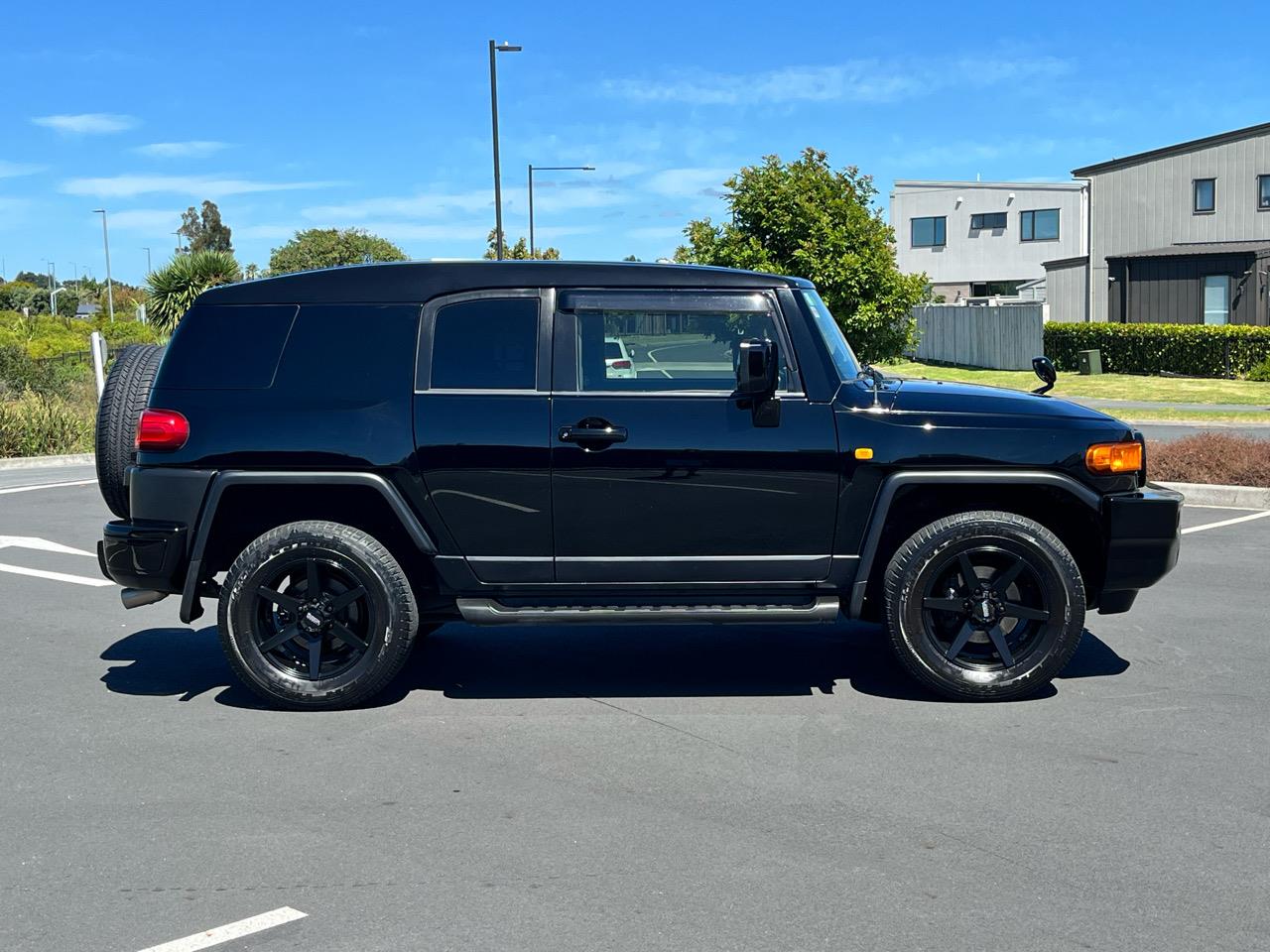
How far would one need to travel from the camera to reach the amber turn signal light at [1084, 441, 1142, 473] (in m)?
6.16

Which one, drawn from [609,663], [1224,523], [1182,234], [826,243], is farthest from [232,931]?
[1182,234]

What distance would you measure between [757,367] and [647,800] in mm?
1913

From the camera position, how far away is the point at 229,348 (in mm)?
6270

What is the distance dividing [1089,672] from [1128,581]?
732 millimetres

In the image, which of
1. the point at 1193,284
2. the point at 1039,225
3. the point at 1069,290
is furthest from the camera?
the point at 1039,225

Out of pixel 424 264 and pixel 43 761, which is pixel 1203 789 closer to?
pixel 424 264

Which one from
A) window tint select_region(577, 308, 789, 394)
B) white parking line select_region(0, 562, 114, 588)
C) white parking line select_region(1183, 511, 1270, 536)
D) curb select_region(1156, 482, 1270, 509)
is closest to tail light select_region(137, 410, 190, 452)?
window tint select_region(577, 308, 789, 394)

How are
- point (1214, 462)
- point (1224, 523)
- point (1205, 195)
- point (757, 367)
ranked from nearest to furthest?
point (757, 367)
point (1224, 523)
point (1214, 462)
point (1205, 195)

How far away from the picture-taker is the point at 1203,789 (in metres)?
5.00

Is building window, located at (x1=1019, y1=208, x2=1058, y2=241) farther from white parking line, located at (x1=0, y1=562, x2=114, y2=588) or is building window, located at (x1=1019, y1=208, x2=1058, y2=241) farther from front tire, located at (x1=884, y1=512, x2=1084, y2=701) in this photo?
front tire, located at (x1=884, y1=512, x2=1084, y2=701)

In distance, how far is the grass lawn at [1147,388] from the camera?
28.6 metres

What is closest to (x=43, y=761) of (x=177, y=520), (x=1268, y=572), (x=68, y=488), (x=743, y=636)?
(x=177, y=520)

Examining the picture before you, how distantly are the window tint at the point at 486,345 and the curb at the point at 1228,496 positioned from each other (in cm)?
818

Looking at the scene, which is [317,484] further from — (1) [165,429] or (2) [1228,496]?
Answer: (2) [1228,496]
